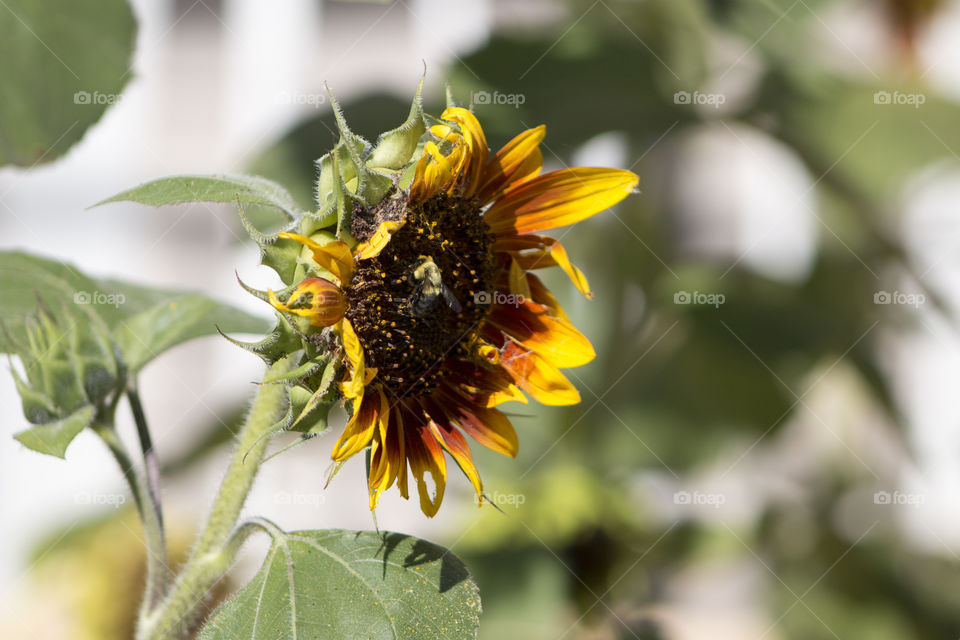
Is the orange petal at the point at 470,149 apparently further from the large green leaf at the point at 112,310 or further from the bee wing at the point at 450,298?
the large green leaf at the point at 112,310

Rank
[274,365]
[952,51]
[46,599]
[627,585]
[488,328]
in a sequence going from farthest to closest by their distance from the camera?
1. [952,51]
2. [46,599]
3. [627,585]
4. [488,328]
5. [274,365]

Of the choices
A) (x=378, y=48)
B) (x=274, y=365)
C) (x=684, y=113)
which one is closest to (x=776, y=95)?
(x=684, y=113)

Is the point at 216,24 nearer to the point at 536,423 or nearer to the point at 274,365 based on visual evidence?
the point at 536,423

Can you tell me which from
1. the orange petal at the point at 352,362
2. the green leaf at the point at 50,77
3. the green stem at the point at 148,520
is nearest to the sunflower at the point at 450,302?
the orange petal at the point at 352,362

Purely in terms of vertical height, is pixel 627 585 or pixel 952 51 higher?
pixel 952 51

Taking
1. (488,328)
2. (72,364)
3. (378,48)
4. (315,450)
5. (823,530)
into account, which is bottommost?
(315,450)

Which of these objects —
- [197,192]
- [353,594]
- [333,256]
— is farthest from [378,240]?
[353,594]
